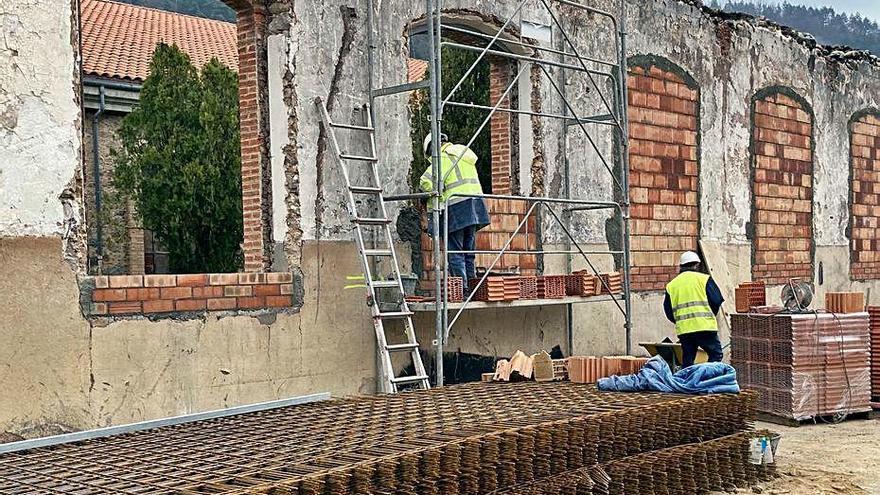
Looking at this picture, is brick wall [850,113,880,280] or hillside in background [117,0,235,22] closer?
brick wall [850,113,880,280]

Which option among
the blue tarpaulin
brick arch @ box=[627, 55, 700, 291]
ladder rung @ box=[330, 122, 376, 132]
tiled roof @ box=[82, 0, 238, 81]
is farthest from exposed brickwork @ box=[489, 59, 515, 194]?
tiled roof @ box=[82, 0, 238, 81]

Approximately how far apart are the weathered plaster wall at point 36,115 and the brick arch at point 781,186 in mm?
9109

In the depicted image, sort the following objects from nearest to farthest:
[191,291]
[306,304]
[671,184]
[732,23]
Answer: [191,291], [306,304], [671,184], [732,23]

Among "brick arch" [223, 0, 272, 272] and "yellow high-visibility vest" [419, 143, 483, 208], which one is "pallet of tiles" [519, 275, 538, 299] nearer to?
"yellow high-visibility vest" [419, 143, 483, 208]

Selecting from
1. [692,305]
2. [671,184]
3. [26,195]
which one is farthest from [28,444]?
[671,184]

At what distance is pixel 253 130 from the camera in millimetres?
7859

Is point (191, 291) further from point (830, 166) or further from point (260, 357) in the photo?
point (830, 166)

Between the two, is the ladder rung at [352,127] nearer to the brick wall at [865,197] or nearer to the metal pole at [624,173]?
the metal pole at [624,173]

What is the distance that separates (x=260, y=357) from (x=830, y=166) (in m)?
10.3

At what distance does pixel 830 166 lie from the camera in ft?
47.8

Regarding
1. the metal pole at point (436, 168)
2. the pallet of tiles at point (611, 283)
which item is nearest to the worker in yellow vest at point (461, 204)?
the metal pole at point (436, 168)

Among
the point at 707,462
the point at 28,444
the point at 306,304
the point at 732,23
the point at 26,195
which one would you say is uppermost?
the point at 732,23

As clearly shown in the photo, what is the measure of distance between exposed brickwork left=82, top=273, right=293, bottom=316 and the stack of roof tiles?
14.2 feet

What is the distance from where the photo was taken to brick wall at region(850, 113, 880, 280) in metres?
15.3
